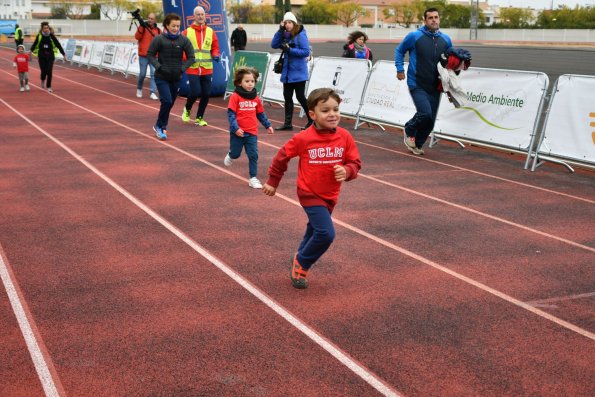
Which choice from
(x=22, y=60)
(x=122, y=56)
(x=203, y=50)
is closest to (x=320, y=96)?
(x=203, y=50)

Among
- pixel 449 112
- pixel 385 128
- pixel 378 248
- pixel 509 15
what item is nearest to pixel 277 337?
pixel 378 248

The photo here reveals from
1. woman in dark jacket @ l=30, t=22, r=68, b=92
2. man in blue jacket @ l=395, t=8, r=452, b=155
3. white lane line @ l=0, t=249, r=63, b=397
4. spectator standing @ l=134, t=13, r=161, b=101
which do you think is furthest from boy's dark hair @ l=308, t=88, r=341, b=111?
woman in dark jacket @ l=30, t=22, r=68, b=92

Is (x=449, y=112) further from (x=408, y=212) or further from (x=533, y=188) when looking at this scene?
(x=408, y=212)

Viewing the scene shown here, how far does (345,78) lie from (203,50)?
3.00m

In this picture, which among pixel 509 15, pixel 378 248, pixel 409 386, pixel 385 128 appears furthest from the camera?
pixel 509 15

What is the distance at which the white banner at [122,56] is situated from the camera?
2878cm

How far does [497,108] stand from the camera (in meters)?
11.5

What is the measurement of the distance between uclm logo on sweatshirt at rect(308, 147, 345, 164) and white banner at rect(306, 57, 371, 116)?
9.07m

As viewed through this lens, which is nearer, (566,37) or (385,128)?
(385,128)

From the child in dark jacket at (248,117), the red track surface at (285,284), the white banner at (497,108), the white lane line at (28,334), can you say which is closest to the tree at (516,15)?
the white banner at (497,108)

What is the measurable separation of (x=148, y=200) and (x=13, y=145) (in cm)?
490

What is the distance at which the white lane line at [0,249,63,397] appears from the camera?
13.4 ft

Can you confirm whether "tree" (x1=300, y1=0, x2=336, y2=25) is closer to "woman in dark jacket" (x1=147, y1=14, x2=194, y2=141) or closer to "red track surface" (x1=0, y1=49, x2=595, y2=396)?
"woman in dark jacket" (x1=147, y1=14, x2=194, y2=141)

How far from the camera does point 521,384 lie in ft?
13.7
